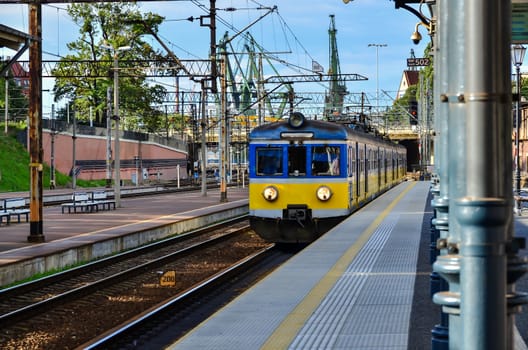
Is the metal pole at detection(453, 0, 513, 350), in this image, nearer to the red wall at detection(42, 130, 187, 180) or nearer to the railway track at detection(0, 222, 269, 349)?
the railway track at detection(0, 222, 269, 349)

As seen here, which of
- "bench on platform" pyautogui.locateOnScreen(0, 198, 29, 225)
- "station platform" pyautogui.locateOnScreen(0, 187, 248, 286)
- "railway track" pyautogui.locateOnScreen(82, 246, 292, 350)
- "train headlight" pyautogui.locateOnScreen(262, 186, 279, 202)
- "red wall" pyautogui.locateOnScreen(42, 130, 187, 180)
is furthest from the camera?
"red wall" pyautogui.locateOnScreen(42, 130, 187, 180)

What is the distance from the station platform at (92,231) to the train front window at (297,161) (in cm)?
468

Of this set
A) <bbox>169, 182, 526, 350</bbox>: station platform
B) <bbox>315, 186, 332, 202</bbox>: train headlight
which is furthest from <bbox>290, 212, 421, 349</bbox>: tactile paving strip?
<bbox>315, 186, 332, 202</bbox>: train headlight

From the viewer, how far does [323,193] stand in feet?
58.7

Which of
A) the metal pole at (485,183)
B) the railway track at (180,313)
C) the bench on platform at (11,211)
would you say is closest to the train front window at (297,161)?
the railway track at (180,313)

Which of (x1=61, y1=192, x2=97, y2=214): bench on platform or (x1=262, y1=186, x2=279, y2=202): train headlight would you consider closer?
(x1=262, y1=186, x2=279, y2=202): train headlight

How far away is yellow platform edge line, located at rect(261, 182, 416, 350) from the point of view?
5.84 m

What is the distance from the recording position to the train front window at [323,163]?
59.0 ft

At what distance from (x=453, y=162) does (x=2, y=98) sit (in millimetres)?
65169

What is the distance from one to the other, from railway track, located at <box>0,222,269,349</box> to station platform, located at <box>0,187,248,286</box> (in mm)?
617

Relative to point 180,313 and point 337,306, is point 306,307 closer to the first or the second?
point 337,306

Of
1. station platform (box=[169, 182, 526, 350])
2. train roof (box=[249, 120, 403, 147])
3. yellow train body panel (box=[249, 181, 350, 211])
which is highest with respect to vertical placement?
train roof (box=[249, 120, 403, 147])

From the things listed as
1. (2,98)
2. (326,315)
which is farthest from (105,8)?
(326,315)

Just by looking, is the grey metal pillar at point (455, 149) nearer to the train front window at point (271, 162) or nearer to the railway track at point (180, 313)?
the railway track at point (180, 313)
